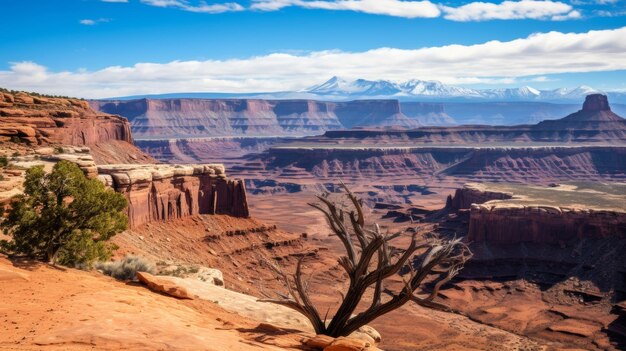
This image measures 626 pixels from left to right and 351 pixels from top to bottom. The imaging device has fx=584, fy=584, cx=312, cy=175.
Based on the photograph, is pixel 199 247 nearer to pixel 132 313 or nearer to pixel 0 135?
pixel 0 135

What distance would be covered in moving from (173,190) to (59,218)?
3461 centimetres

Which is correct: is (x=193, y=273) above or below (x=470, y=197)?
above

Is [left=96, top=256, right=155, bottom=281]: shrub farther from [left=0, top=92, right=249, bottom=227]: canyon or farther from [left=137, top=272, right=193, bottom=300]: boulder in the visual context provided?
[left=0, top=92, right=249, bottom=227]: canyon

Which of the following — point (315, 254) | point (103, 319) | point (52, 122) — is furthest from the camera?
→ point (315, 254)

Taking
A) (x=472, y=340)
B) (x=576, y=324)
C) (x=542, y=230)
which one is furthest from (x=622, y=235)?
(x=472, y=340)

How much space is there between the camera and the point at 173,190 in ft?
188

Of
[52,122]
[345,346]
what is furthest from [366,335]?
[52,122]

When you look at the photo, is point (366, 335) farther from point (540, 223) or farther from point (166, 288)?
point (540, 223)

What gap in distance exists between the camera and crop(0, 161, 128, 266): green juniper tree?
2250 centimetres

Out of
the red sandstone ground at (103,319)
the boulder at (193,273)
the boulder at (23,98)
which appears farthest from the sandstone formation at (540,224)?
the red sandstone ground at (103,319)

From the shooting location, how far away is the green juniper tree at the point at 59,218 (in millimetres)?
22500

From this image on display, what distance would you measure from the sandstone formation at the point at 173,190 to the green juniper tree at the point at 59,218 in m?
22.9

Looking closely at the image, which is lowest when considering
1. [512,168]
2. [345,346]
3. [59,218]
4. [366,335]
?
[512,168]

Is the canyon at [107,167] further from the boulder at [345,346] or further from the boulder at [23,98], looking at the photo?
the boulder at [345,346]
